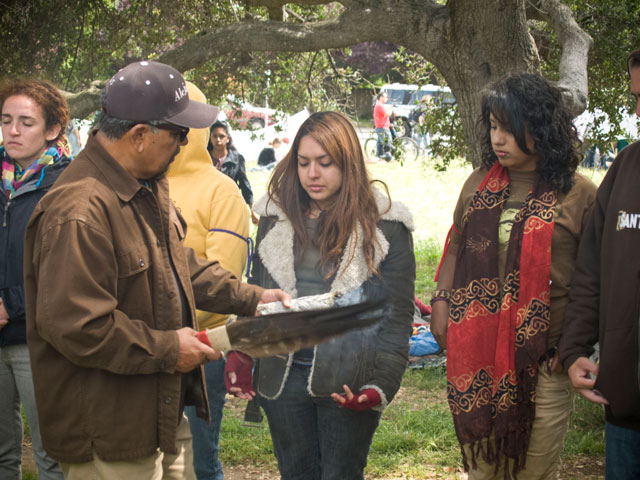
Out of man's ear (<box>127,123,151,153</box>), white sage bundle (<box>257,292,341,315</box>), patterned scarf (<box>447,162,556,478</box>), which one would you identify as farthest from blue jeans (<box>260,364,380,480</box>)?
man's ear (<box>127,123,151,153</box>)

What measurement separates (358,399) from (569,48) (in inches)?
145

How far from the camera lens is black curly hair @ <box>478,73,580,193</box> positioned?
3074 mm

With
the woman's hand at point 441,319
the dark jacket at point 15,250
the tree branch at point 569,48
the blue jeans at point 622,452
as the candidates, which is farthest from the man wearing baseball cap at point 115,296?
the tree branch at point 569,48

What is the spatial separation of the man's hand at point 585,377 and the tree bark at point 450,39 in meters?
2.40

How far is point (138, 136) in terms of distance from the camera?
2477 millimetres

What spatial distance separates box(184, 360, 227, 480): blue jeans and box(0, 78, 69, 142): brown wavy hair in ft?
4.67

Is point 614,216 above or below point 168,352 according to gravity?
above

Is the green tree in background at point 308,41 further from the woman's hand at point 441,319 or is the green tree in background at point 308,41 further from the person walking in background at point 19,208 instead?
the person walking in background at point 19,208

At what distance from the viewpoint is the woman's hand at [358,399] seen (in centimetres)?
296

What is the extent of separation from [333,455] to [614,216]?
1472 mm

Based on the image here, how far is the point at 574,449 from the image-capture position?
190 inches

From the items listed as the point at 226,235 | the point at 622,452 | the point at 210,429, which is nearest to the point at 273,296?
the point at 226,235

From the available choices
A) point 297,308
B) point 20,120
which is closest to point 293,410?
point 297,308

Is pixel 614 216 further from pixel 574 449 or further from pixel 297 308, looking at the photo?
pixel 574 449
